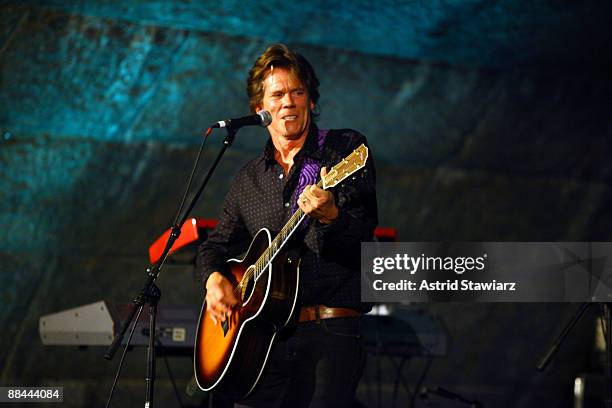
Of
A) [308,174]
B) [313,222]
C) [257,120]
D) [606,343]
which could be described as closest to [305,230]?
[313,222]

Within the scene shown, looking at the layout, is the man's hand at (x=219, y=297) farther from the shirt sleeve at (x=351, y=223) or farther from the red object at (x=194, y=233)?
the red object at (x=194, y=233)

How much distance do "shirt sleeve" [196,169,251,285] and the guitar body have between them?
0.14m

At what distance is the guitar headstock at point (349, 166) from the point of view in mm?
2659

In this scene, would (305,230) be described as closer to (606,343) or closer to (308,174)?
(308,174)

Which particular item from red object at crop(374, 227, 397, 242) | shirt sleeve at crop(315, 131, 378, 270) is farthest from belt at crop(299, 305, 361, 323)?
red object at crop(374, 227, 397, 242)

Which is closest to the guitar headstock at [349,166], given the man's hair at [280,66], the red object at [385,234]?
the man's hair at [280,66]

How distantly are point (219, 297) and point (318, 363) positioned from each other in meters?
0.56

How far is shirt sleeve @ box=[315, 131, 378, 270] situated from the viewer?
9.09 ft

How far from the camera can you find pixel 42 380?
580cm

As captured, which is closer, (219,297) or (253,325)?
(253,325)

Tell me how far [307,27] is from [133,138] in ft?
4.73

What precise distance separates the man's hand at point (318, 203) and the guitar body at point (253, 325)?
279 mm

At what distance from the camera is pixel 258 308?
2932 millimetres

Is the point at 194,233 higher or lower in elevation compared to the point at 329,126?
lower
